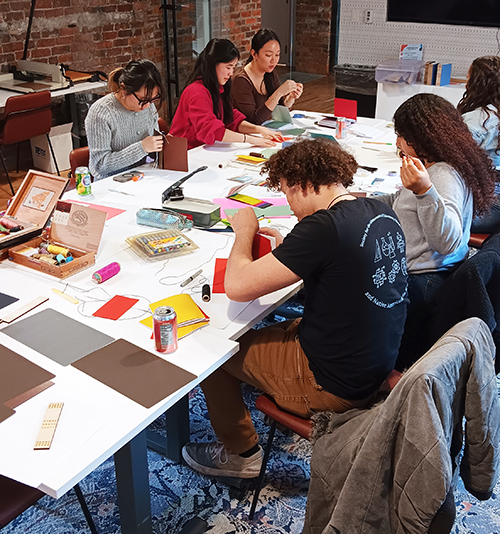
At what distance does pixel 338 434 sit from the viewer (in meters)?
1.57

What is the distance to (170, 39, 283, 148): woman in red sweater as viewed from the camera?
11.3 ft

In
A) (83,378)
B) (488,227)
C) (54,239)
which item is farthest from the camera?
(488,227)

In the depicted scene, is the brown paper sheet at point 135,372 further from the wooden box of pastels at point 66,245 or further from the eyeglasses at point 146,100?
the eyeglasses at point 146,100

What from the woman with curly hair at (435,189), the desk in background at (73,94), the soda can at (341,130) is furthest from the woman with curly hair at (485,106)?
the desk in background at (73,94)

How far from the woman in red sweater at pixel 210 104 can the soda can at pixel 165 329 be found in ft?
6.73

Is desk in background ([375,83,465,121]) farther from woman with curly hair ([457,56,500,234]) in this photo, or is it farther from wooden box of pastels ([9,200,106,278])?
wooden box of pastels ([9,200,106,278])

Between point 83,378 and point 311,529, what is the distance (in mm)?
734

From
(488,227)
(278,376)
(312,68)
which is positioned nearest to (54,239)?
(278,376)

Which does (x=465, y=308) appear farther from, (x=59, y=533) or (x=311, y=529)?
(x=59, y=533)

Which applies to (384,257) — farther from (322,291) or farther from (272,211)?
(272,211)

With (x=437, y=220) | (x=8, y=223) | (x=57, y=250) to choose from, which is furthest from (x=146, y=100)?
(x=437, y=220)

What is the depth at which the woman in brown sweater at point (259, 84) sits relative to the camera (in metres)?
3.85

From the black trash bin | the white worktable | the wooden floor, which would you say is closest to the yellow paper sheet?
the white worktable

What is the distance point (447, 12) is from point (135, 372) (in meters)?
4.97
